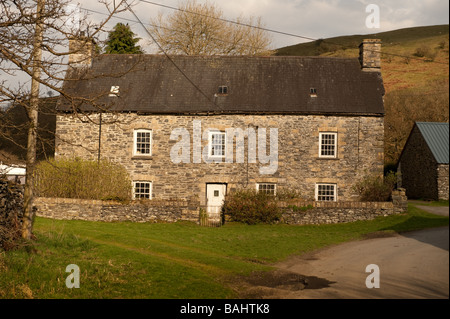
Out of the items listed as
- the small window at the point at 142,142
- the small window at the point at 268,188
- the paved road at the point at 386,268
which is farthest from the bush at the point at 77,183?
the paved road at the point at 386,268

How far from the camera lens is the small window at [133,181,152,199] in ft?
86.7

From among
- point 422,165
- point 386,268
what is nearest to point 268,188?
point 422,165

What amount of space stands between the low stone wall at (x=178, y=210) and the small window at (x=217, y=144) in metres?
5.09

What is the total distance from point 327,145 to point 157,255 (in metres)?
14.9

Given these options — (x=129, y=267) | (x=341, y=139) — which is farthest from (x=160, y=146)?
(x=129, y=267)

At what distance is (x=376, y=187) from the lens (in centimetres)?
2427

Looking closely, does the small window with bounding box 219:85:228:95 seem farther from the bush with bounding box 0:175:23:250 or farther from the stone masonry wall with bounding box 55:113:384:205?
the bush with bounding box 0:175:23:250

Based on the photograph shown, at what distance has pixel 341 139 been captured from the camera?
86.0 feet

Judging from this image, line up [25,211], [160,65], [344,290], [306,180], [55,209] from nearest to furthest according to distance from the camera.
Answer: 1. [344,290]
2. [25,211]
3. [55,209]
4. [306,180]
5. [160,65]

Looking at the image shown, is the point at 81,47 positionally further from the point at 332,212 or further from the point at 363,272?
the point at 332,212

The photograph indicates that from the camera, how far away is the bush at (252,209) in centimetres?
2205

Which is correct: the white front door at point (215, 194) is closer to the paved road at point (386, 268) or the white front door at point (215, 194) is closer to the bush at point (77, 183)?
the bush at point (77, 183)

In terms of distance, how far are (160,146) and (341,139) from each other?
405 inches

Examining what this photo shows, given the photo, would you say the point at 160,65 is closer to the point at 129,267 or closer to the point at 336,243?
the point at 336,243
